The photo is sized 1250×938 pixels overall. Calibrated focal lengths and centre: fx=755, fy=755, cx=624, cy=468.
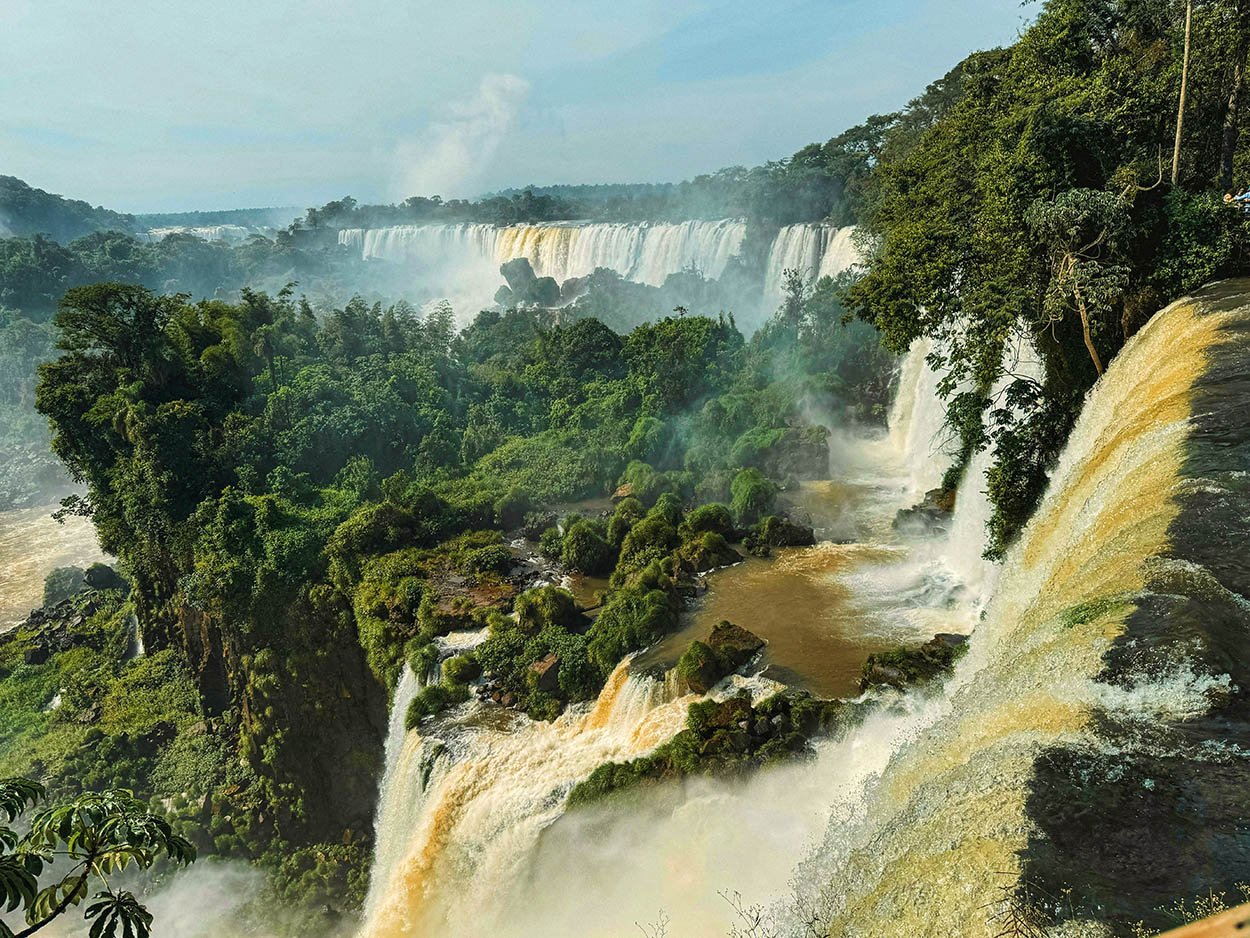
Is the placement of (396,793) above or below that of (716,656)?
below

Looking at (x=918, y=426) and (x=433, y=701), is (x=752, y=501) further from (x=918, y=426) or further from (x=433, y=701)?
(x=433, y=701)

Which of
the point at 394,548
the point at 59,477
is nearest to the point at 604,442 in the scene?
the point at 394,548

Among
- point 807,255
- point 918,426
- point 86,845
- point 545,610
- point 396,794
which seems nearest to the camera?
point 86,845

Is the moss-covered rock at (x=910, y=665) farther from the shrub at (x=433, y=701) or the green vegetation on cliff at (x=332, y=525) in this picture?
the shrub at (x=433, y=701)

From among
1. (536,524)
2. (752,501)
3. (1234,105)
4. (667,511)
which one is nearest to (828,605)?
(752,501)

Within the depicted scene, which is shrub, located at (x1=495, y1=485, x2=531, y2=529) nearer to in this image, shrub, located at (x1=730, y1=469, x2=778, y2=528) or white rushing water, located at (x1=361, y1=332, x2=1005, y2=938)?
shrub, located at (x1=730, y1=469, x2=778, y2=528)
